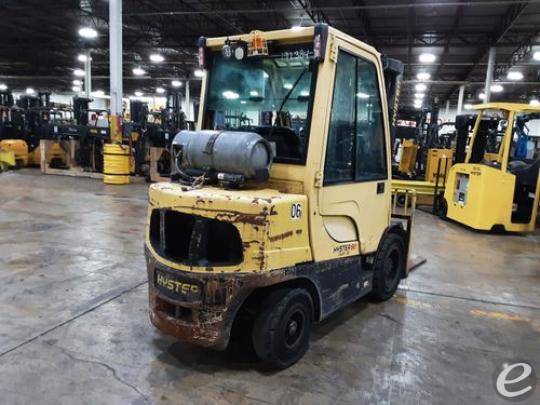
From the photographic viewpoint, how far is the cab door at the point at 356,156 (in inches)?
122

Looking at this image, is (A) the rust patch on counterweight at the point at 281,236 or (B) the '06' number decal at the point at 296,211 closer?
(A) the rust patch on counterweight at the point at 281,236

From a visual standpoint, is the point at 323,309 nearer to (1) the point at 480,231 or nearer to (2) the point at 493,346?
(2) the point at 493,346

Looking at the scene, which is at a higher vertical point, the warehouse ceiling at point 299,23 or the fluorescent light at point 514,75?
the warehouse ceiling at point 299,23

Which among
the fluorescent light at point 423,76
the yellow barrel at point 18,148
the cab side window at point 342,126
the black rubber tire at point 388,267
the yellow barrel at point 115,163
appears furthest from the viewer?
the fluorescent light at point 423,76

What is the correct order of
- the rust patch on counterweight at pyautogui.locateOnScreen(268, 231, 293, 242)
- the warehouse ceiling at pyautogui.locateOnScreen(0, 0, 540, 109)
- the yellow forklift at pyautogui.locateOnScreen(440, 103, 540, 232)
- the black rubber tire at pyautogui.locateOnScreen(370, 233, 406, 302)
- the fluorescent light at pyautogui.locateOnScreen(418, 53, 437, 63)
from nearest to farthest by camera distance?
the rust patch on counterweight at pyautogui.locateOnScreen(268, 231, 293, 242), the black rubber tire at pyautogui.locateOnScreen(370, 233, 406, 302), the yellow forklift at pyautogui.locateOnScreen(440, 103, 540, 232), the warehouse ceiling at pyautogui.locateOnScreen(0, 0, 540, 109), the fluorescent light at pyautogui.locateOnScreen(418, 53, 437, 63)

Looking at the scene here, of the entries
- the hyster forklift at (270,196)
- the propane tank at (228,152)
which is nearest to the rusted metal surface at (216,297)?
the hyster forklift at (270,196)

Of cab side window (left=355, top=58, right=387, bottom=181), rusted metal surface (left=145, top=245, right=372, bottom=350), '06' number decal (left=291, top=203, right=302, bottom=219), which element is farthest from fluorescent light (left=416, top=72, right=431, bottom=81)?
'06' number decal (left=291, top=203, right=302, bottom=219)

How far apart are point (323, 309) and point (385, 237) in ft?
3.99

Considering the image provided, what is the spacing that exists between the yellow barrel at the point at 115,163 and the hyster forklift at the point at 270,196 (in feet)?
29.9

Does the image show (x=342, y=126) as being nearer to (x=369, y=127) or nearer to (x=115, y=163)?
(x=369, y=127)

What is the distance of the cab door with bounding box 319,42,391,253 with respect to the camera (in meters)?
3.10

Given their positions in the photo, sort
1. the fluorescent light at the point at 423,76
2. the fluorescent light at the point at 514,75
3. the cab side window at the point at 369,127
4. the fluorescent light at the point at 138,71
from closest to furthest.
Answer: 1. the cab side window at the point at 369,127
2. the fluorescent light at the point at 514,75
3. the fluorescent light at the point at 423,76
4. the fluorescent light at the point at 138,71

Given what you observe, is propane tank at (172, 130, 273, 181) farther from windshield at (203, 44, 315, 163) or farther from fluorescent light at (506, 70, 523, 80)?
fluorescent light at (506, 70, 523, 80)

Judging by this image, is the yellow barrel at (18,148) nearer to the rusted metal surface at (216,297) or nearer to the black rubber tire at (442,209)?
the black rubber tire at (442,209)
